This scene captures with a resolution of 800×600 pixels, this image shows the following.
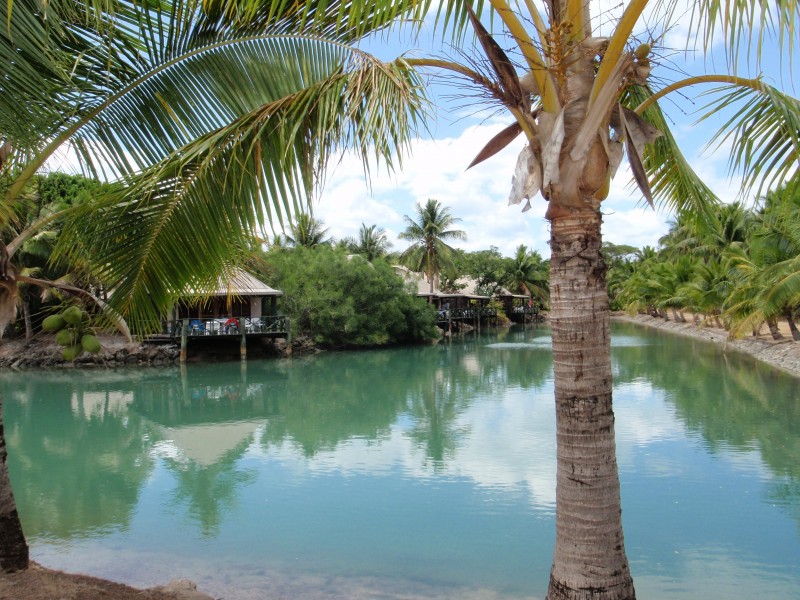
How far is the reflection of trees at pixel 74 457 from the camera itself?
8195mm

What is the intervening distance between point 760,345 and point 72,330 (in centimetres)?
2611

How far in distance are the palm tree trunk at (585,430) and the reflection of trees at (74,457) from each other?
6.55 meters

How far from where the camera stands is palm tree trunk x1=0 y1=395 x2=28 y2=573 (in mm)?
4000

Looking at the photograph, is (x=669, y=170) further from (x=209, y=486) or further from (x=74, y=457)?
(x=74, y=457)

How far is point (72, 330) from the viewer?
4.32 m

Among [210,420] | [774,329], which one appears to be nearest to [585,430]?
[210,420]

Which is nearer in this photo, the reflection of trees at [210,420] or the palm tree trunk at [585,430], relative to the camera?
the palm tree trunk at [585,430]

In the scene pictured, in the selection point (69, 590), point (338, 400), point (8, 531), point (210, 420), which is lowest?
point (210, 420)

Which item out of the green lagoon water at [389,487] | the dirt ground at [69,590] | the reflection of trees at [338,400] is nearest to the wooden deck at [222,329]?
the reflection of trees at [338,400]

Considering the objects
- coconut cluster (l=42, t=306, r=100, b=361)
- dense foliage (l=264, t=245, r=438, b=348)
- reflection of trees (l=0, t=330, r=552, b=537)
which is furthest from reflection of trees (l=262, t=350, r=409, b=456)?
coconut cluster (l=42, t=306, r=100, b=361)

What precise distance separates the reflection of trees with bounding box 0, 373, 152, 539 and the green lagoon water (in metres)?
0.06

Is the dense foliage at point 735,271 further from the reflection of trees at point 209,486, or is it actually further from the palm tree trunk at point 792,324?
the reflection of trees at point 209,486

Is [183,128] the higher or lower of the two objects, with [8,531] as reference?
higher

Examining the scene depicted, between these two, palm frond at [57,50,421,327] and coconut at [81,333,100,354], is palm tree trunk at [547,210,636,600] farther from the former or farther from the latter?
coconut at [81,333,100,354]
